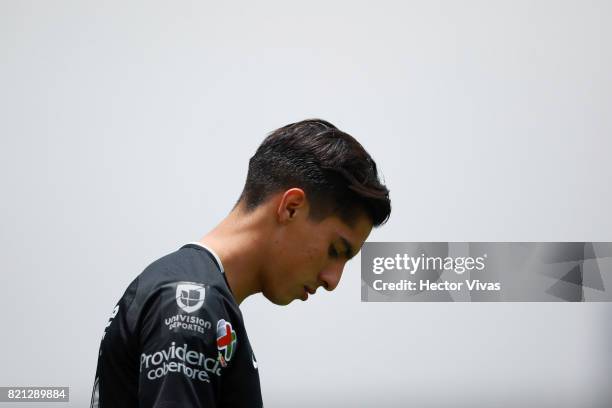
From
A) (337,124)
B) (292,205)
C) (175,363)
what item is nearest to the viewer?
(175,363)

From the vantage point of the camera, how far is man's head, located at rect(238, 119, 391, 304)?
28.8 inches

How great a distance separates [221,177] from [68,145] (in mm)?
435

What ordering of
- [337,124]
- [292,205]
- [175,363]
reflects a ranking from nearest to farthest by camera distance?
[175,363] → [292,205] → [337,124]

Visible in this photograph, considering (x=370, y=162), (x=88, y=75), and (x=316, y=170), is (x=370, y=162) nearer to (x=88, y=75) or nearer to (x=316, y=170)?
(x=316, y=170)

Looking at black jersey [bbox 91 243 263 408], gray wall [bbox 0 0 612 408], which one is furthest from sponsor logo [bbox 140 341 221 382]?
gray wall [bbox 0 0 612 408]

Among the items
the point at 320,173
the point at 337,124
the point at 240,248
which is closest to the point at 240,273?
the point at 240,248

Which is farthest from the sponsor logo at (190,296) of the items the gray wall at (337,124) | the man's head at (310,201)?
the gray wall at (337,124)

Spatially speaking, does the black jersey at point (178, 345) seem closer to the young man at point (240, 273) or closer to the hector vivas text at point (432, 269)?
the young man at point (240, 273)

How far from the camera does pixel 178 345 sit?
58 centimetres

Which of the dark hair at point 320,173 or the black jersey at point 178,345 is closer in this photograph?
the black jersey at point 178,345

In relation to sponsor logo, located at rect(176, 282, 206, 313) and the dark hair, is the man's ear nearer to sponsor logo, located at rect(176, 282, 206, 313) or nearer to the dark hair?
the dark hair

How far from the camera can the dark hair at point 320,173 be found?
2.42 feet

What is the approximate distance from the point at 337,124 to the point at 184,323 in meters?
1.39

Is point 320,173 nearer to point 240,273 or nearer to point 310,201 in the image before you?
point 310,201
